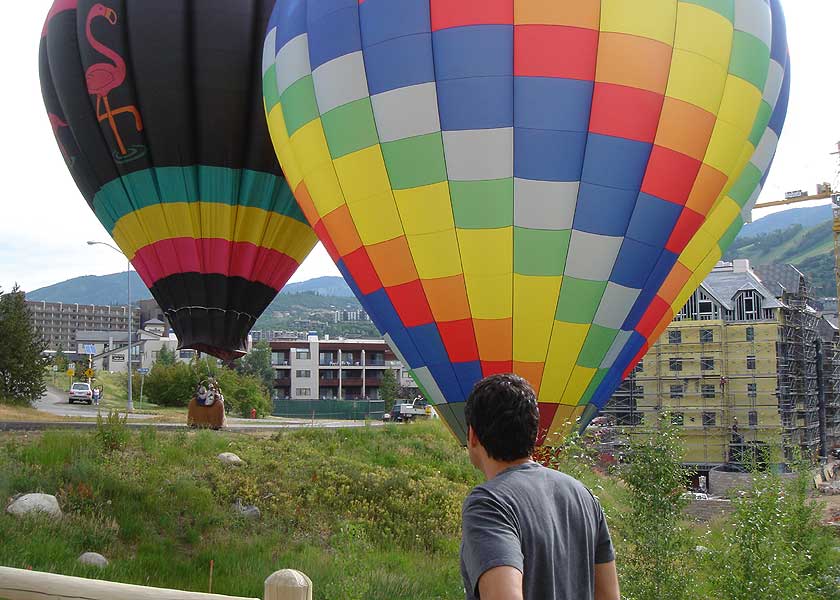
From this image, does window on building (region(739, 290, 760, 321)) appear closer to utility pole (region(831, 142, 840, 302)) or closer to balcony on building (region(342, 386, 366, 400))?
utility pole (region(831, 142, 840, 302))

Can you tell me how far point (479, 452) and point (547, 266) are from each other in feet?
16.5

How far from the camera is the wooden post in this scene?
2889mm

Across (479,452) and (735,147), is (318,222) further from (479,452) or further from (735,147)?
(479,452)

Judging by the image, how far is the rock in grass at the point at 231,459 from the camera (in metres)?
12.2

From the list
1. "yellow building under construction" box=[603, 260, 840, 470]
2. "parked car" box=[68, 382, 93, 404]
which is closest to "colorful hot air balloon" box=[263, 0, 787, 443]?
"parked car" box=[68, 382, 93, 404]

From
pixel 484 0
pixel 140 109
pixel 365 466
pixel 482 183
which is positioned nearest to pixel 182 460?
pixel 365 466

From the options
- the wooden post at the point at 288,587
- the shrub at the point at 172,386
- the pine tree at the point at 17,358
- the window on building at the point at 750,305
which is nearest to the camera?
the wooden post at the point at 288,587

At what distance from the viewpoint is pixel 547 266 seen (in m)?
7.24

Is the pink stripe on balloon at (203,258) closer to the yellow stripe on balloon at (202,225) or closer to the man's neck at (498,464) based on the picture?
the yellow stripe on balloon at (202,225)

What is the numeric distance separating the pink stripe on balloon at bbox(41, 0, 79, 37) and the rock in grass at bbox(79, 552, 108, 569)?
7.51 m

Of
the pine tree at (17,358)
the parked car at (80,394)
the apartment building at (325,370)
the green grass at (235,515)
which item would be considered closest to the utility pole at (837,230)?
the apartment building at (325,370)

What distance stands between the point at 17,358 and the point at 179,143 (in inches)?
788

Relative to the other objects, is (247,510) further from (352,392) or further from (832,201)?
(832,201)

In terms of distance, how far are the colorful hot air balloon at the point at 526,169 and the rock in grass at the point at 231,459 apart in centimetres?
522
